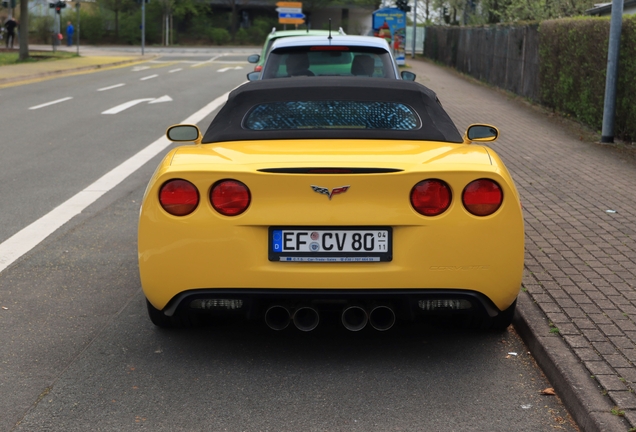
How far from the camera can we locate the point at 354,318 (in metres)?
4.62

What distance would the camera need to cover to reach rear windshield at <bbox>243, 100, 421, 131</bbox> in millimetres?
5234

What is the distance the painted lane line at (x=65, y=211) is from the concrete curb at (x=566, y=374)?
3.48m

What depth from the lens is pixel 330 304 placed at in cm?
452

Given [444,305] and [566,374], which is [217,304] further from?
[566,374]

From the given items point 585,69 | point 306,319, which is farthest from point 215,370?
point 585,69

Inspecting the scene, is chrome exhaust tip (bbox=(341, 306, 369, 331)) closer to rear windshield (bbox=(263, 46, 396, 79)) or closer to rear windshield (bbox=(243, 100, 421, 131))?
rear windshield (bbox=(243, 100, 421, 131))

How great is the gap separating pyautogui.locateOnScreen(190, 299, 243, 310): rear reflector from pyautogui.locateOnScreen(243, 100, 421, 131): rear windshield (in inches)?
44.8

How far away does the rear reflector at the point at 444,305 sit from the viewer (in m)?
4.49

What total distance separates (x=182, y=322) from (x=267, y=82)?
1.55m

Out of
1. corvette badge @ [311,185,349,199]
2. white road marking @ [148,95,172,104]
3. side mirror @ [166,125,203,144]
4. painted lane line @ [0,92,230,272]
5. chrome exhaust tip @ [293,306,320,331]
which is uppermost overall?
side mirror @ [166,125,203,144]

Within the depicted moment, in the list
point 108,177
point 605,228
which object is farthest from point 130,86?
Answer: point 605,228

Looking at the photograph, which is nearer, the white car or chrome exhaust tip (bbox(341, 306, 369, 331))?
chrome exhaust tip (bbox(341, 306, 369, 331))

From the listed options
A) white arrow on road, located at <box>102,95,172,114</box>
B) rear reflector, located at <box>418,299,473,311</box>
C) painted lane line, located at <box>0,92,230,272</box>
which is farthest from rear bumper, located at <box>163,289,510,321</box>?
white arrow on road, located at <box>102,95,172,114</box>

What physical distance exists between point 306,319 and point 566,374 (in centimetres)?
124
